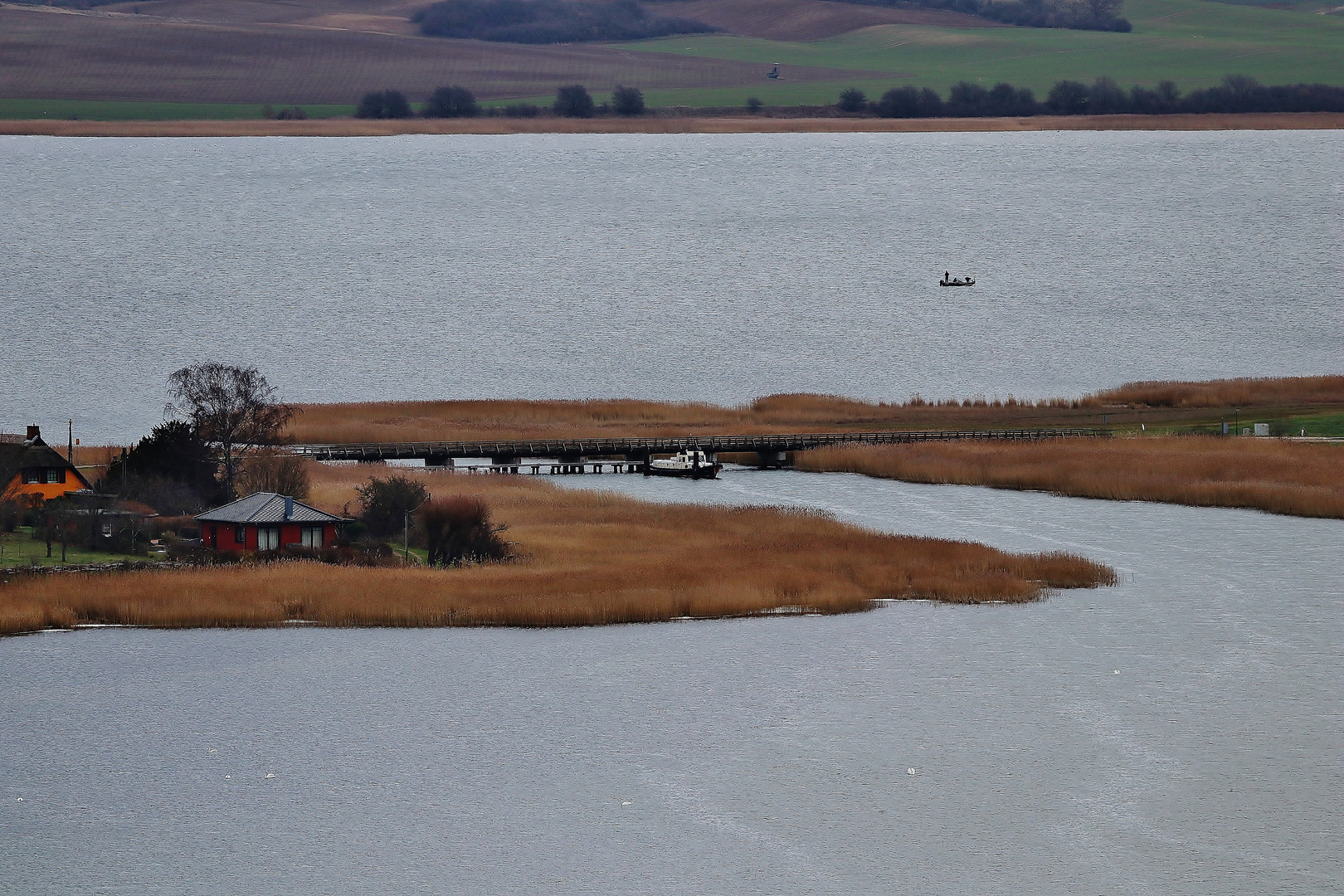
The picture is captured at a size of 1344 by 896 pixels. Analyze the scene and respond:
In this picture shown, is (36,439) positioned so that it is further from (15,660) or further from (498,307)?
(498,307)

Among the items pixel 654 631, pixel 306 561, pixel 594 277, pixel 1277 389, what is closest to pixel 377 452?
pixel 306 561

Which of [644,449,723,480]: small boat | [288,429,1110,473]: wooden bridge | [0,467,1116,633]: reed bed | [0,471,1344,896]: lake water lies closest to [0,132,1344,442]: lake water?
[288,429,1110,473]: wooden bridge

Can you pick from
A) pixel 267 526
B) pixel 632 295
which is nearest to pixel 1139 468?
pixel 267 526

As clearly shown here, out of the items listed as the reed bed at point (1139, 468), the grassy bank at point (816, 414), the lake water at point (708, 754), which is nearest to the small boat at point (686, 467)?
the reed bed at point (1139, 468)

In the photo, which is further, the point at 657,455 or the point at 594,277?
the point at 594,277

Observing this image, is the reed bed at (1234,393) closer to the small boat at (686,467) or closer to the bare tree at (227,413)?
the small boat at (686,467)

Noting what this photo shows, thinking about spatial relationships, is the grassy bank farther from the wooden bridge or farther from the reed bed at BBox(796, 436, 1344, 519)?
the reed bed at BBox(796, 436, 1344, 519)
